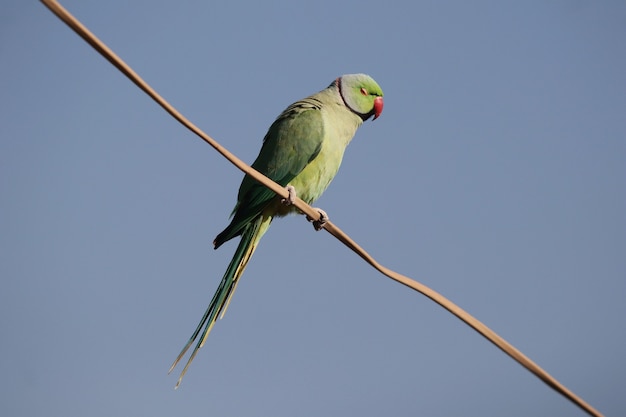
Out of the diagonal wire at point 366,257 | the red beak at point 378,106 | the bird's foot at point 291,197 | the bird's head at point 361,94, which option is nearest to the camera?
the diagonal wire at point 366,257

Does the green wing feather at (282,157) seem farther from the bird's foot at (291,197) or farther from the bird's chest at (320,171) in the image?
the bird's foot at (291,197)

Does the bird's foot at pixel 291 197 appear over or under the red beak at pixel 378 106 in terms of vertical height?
under

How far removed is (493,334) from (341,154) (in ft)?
10.7

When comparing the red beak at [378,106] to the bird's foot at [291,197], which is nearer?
the bird's foot at [291,197]

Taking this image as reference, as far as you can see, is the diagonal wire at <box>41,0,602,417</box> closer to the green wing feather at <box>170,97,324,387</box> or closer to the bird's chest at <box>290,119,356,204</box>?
the green wing feather at <box>170,97,324,387</box>

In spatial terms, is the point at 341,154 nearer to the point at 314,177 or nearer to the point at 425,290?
the point at 314,177

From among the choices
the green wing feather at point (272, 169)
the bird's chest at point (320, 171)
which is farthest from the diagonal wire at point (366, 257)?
the bird's chest at point (320, 171)

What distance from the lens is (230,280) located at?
14.4 feet

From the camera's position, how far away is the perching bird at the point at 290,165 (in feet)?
15.3

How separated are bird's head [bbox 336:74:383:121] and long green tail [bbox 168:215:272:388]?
50.2 inches

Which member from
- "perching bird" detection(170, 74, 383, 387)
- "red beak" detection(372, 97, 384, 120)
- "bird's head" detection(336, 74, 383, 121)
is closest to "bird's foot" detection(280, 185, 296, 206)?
"perching bird" detection(170, 74, 383, 387)

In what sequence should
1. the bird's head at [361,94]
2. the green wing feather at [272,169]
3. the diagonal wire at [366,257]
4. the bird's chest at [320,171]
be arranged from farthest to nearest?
the bird's head at [361,94] → the bird's chest at [320,171] → the green wing feather at [272,169] → the diagonal wire at [366,257]

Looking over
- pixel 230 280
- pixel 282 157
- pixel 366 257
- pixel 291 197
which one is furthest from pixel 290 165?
pixel 366 257

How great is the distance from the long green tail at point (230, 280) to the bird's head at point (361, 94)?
4.19ft
